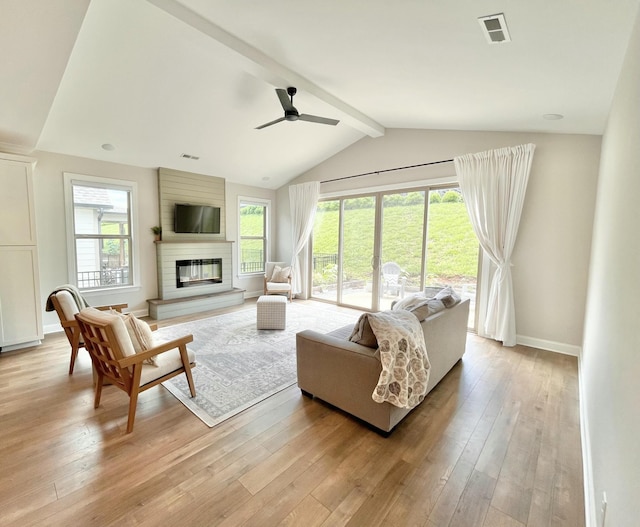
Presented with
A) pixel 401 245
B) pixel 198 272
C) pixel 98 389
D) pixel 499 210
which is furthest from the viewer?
pixel 198 272

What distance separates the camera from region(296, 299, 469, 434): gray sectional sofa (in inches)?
80.7

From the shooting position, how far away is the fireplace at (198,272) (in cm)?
550

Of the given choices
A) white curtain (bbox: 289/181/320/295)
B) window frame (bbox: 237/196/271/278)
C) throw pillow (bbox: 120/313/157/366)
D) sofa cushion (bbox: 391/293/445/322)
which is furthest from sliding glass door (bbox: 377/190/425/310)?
throw pillow (bbox: 120/313/157/366)

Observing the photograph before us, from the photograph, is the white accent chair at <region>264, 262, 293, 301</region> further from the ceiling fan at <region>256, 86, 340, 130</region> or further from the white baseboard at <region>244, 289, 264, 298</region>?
the ceiling fan at <region>256, 86, 340, 130</region>

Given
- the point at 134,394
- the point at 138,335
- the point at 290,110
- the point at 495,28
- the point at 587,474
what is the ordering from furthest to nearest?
the point at 290,110
the point at 138,335
the point at 134,394
the point at 495,28
the point at 587,474

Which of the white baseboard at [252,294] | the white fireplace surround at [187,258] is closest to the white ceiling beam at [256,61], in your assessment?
the white fireplace surround at [187,258]

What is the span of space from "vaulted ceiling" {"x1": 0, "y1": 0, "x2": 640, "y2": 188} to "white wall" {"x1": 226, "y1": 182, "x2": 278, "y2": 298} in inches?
70.6

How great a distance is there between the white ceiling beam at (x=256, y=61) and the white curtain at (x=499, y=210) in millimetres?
1945

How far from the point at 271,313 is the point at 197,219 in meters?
2.68

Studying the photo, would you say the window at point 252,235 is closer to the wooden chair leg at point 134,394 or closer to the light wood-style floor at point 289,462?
the light wood-style floor at point 289,462

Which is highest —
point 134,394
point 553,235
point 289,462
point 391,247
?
point 553,235

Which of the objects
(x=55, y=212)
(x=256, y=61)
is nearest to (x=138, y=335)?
(x=256, y=61)

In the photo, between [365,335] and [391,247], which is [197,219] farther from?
[365,335]

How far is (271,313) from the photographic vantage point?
4.26 metres
